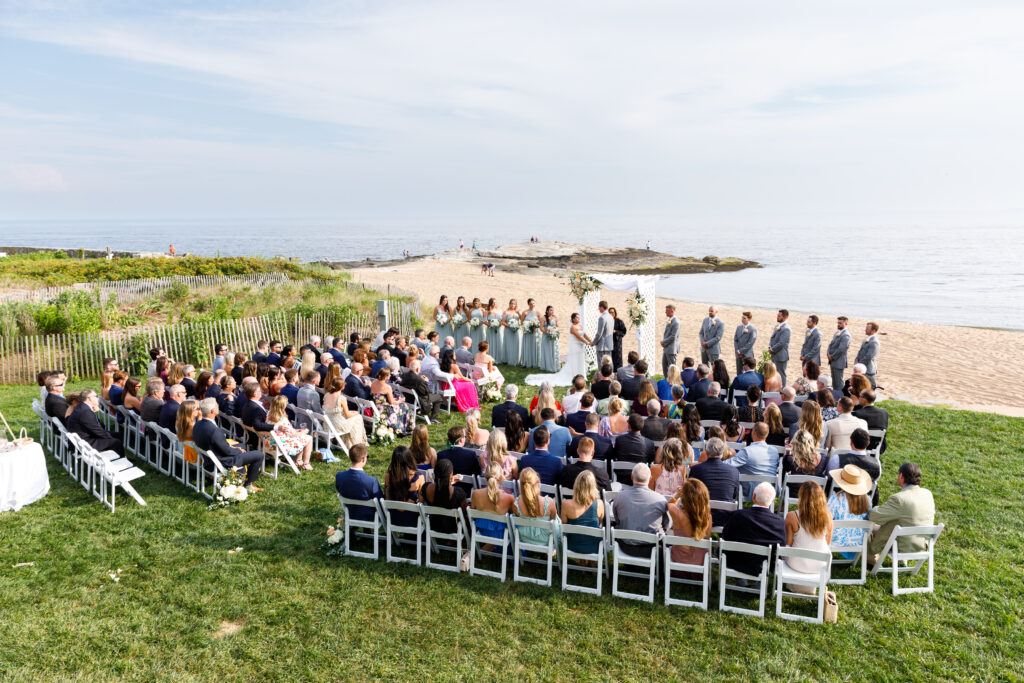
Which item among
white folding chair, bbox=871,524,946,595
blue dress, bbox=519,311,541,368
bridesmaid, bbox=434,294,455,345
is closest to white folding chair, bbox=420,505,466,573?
white folding chair, bbox=871,524,946,595

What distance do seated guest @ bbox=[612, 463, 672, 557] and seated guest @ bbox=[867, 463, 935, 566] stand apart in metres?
2.08

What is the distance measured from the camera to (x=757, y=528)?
588 centimetres

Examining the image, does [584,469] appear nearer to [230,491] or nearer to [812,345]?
[230,491]

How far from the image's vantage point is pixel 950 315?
37344 mm

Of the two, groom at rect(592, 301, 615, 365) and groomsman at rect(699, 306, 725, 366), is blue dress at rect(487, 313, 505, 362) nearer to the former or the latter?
groom at rect(592, 301, 615, 365)

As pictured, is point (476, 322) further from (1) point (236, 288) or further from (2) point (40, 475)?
(1) point (236, 288)

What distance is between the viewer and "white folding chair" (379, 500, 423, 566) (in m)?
6.77

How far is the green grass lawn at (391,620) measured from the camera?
17.5ft

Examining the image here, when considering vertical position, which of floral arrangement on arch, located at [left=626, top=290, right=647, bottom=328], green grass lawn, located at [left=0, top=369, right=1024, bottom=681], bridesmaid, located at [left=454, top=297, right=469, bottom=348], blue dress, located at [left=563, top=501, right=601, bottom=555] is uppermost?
floral arrangement on arch, located at [left=626, top=290, right=647, bottom=328]

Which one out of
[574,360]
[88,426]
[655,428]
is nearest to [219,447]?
[88,426]

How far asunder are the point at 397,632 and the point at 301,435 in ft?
15.2

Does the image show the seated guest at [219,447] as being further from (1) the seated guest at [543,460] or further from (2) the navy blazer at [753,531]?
(2) the navy blazer at [753,531]

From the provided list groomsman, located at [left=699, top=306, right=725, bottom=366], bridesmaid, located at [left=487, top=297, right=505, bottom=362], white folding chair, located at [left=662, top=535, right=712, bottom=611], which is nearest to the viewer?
white folding chair, located at [left=662, top=535, right=712, bottom=611]

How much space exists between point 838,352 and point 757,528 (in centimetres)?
875
